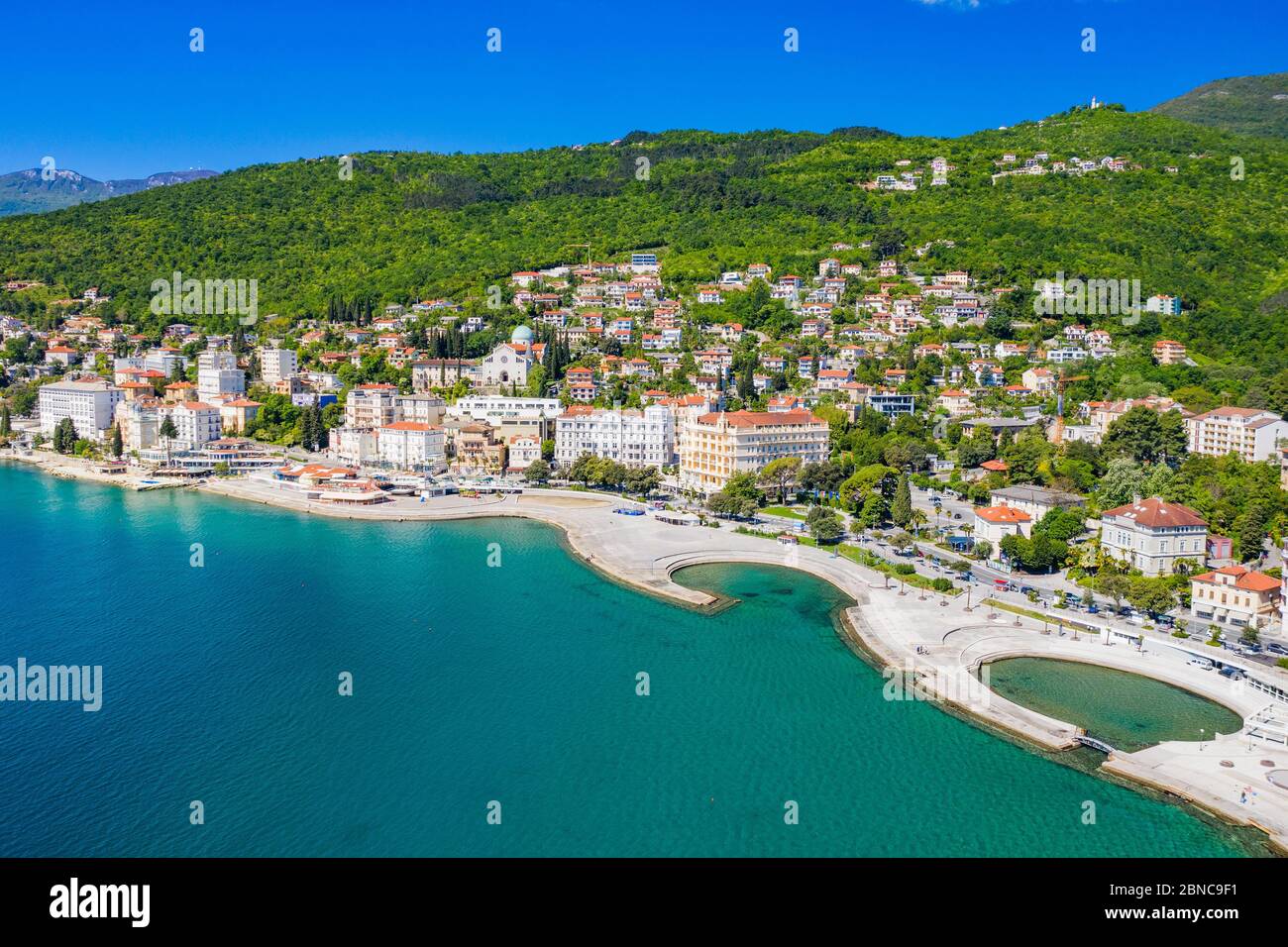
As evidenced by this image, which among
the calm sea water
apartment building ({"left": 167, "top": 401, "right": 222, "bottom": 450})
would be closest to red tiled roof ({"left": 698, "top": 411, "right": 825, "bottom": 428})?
the calm sea water

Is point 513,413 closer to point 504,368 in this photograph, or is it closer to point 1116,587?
point 504,368

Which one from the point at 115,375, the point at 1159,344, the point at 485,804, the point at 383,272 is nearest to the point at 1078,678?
the point at 485,804

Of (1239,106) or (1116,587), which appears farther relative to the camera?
(1239,106)

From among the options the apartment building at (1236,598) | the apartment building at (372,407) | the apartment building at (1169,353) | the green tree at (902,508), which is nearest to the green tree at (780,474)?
the green tree at (902,508)

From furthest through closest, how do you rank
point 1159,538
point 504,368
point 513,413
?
point 504,368
point 513,413
point 1159,538

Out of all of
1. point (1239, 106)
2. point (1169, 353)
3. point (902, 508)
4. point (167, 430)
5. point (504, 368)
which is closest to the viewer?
point (902, 508)

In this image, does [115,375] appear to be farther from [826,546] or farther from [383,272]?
[826,546]

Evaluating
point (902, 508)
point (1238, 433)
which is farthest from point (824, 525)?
point (1238, 433)

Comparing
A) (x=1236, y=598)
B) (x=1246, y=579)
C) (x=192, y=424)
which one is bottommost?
(x=1236, y=598)
